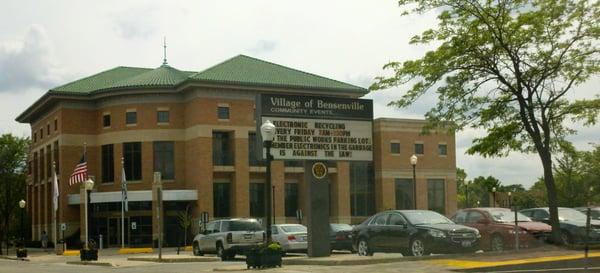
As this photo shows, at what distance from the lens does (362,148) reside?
80.0 ft

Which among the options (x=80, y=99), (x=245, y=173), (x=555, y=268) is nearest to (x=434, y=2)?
(x=555, y=268)

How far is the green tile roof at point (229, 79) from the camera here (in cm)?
6162

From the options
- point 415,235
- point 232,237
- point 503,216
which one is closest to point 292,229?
point 232,237

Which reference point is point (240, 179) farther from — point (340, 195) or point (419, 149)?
point (419, 149)

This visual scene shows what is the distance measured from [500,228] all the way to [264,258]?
801 centimetres

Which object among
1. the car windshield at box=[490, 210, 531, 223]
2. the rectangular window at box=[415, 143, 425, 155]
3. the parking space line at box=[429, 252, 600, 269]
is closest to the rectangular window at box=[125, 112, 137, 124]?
the rectangular window at box=[415, 143, 425, 155]

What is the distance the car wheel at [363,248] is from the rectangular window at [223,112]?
1508 inches

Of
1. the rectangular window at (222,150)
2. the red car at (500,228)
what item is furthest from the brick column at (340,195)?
the red car at (500,228)

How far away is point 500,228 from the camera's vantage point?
24328mm

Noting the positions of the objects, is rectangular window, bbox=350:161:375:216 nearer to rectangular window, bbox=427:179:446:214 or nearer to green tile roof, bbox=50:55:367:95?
rectangular window, bbox=427:179:446:214

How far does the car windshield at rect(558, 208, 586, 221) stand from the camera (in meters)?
27.1

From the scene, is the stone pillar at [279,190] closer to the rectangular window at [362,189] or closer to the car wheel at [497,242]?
the rectangular window at [362,189]

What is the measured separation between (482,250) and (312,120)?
6.80 metres

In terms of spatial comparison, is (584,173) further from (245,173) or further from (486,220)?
(486,220)
